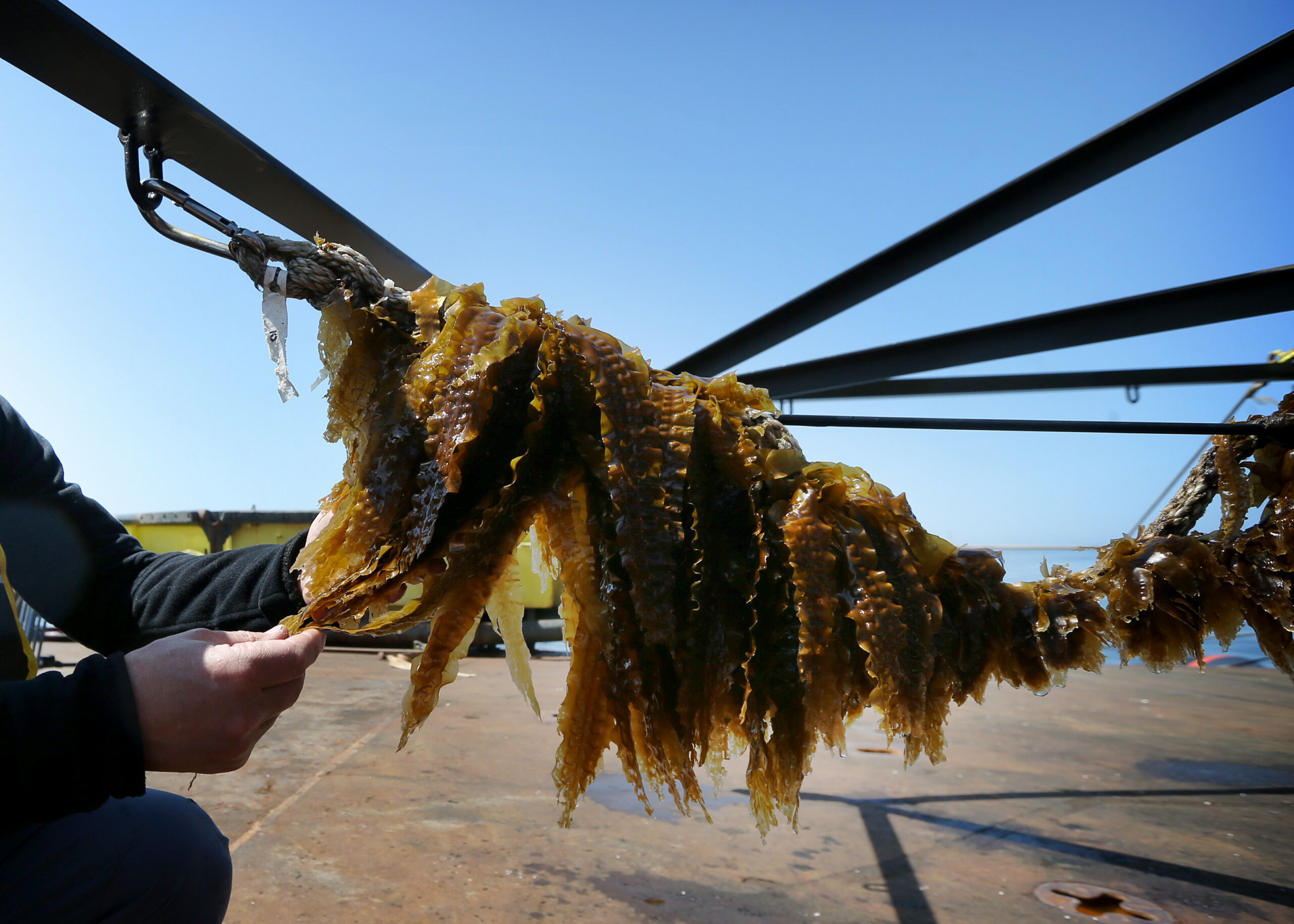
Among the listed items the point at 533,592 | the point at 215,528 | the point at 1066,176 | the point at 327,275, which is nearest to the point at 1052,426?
the point at 1066,176

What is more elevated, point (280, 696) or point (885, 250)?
point (885, 250)

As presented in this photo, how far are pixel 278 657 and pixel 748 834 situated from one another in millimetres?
2183

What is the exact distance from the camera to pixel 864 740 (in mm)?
3836

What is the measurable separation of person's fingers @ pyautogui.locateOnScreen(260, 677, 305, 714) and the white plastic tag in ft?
1.17

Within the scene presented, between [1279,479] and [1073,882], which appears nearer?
[1279,479]

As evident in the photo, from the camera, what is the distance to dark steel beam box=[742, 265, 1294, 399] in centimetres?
139

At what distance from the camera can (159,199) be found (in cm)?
82

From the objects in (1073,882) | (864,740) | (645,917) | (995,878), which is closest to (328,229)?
(645,917)

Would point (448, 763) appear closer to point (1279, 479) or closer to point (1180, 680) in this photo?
point (1279, 479)

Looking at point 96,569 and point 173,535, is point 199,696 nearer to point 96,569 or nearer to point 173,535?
point 96,569

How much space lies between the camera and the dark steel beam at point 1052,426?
1129mm

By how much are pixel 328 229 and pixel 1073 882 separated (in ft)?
8.80

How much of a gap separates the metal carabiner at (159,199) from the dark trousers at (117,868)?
84 cm

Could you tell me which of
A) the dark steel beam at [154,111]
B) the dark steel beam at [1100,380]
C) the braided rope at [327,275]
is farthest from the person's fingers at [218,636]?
the dark steel beam at [1100,380]
